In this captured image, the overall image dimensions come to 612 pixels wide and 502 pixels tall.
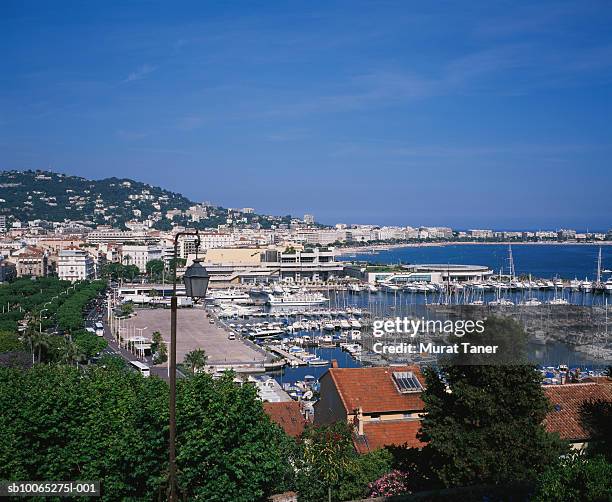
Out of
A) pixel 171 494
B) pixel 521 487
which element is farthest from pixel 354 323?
pixel 171 494

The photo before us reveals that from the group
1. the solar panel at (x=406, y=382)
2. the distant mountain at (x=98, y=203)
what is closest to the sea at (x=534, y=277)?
the solar panel at (x=406, y=382)

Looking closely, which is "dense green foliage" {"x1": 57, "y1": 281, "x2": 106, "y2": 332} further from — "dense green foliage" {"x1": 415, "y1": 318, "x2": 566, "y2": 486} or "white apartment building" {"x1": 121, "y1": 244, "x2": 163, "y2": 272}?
"dense green foliage" {"x1": 415, "y1": 318, "x2": 566, "y2": 486}

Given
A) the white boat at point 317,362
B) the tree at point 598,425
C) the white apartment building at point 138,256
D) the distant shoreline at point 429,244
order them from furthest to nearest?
the distant shoreline at point 429,244 < the white apartment building at point 138,256 < the white boat at point 317,362 < the tree at point 598,425

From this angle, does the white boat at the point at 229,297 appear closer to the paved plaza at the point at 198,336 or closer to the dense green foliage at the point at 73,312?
the paved plaza at the point at 198,336

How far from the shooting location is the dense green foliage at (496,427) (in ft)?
17.8

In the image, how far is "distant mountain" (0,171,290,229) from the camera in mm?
113062

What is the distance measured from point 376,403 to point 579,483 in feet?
16.4

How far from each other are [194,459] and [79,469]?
1.32 m

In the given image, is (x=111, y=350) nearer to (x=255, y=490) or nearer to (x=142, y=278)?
(x=255, y=490)

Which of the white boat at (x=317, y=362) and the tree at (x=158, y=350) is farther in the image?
the white boat at (x=317, y=362)

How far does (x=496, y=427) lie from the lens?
5.43 meters

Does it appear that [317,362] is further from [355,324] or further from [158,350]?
[355,324]

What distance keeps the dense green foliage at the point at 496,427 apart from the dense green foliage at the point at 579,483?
115 centimetres

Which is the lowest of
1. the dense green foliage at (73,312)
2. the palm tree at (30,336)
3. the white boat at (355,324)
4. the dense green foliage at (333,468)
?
the white boat at (355,324)
